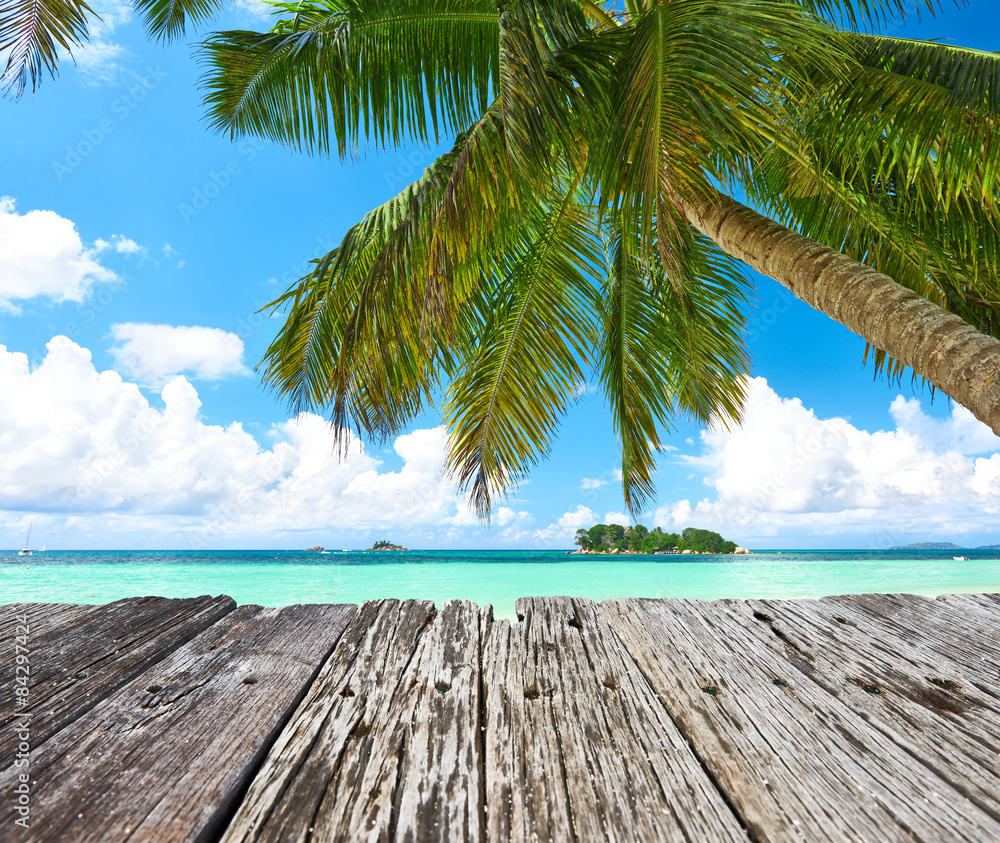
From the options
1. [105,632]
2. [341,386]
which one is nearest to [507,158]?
[341,386]

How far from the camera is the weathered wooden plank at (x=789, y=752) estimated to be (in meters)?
0.99

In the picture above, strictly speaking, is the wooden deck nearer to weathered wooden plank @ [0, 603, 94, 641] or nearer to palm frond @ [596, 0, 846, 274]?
weathered wooden plank @ [0, 603, 94, 641]

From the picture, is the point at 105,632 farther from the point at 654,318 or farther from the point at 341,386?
the point at 654,318

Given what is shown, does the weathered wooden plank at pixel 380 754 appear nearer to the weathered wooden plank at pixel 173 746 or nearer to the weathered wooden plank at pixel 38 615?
the weathered wooden plank at pixel 173 746

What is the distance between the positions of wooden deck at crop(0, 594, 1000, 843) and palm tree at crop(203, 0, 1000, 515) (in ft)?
4.54

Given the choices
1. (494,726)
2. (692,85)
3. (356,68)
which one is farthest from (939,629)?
(356,68)

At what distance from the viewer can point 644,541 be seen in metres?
36.1

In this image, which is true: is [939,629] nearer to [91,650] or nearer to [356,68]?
[91,650]

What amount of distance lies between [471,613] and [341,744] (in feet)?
2.58

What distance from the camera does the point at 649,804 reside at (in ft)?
3.37

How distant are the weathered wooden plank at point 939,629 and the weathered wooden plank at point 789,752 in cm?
53

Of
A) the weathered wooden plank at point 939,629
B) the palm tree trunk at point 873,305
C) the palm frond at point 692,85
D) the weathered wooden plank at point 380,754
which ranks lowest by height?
the weathered wooden plank at point 380,754

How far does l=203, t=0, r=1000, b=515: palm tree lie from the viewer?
2406 millimetres

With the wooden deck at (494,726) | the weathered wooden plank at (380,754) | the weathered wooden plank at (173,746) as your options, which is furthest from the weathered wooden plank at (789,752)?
the weathered wooden plank at (173,746)
